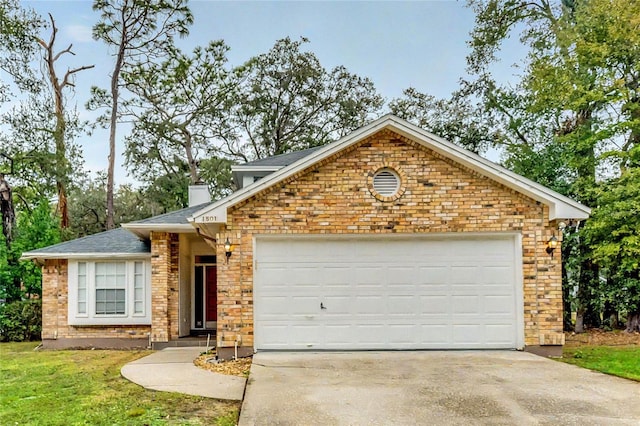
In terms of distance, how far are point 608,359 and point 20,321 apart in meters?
14.7

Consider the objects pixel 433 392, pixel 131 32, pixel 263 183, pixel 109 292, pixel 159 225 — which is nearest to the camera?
pixel 433 392

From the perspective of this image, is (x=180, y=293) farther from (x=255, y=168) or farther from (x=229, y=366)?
(x=229, y=366)

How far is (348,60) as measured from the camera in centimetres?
2811

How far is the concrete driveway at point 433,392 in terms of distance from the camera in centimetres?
517

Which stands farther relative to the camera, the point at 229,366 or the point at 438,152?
the point at 438,152

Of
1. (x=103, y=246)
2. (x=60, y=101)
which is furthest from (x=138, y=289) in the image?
(x=60, y=101)

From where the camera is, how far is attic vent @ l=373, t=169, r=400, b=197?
946 cm

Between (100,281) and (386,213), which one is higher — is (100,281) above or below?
below

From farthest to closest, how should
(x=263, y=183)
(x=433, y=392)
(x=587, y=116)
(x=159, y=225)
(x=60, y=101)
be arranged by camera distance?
(x=60, y=101) → (x=587, y=116) → (x=159, y=225) → (x=263, y=183) → (x=433, y=392)

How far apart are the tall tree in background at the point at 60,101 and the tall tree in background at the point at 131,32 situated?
1332 millimetres

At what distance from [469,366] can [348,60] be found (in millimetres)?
23038

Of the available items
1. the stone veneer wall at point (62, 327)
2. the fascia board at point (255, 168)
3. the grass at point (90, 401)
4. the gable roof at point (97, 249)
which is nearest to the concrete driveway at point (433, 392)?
the grass at point (90, 401)

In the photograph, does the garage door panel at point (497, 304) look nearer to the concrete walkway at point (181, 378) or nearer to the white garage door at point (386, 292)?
the white garage door at point (386, 292)

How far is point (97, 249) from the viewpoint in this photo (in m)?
12.6
